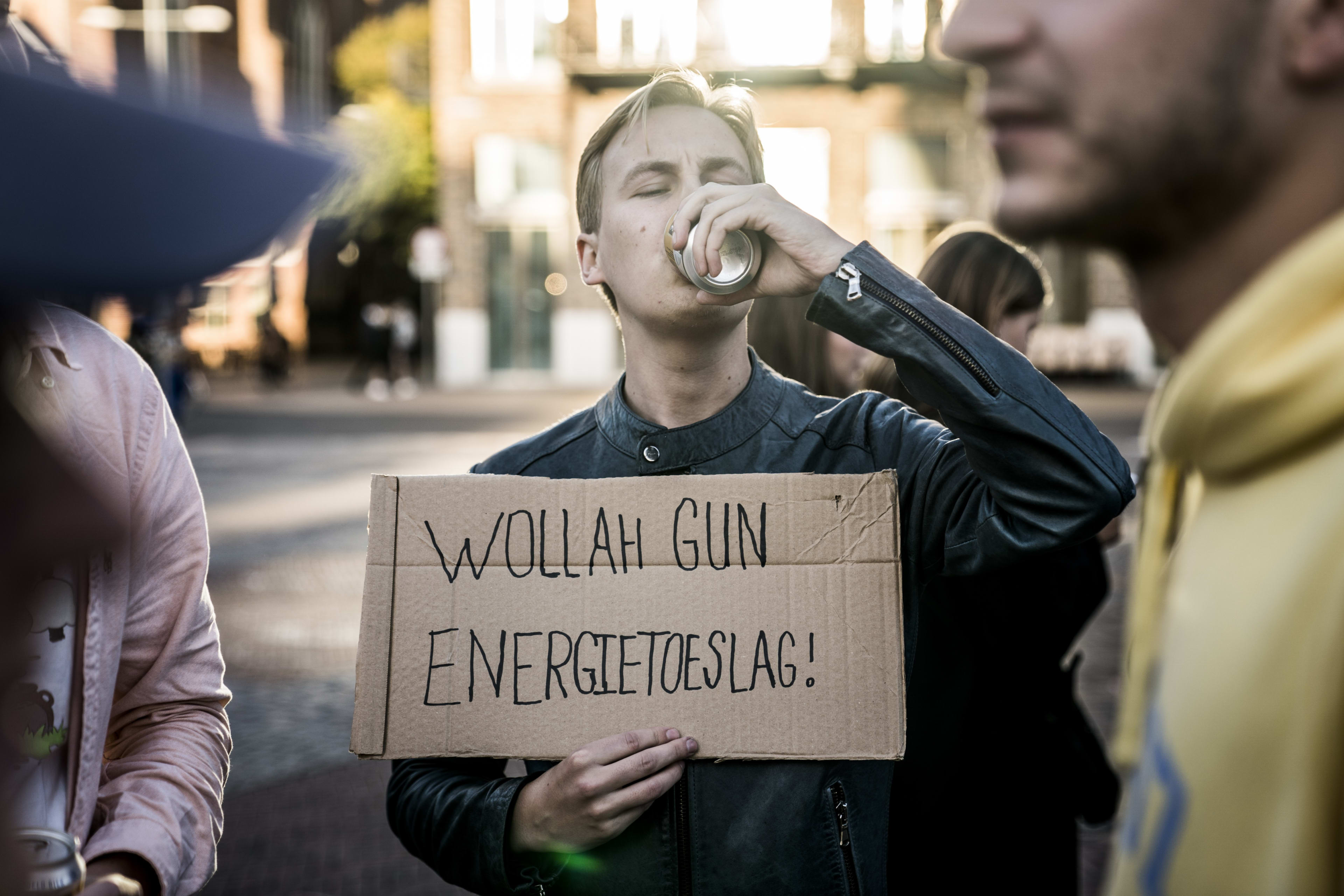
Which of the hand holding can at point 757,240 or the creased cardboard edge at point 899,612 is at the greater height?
the hand holding can at point 757,240

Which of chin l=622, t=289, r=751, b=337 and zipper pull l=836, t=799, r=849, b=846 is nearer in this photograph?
zipper pull l=836, t=799, r=849, b=846

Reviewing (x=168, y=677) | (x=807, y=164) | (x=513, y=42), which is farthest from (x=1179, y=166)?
(x=513, y=42)

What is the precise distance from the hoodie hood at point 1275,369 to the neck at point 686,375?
1.25 metres

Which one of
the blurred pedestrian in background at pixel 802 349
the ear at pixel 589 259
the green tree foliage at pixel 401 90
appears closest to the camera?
the ear at pixel 589 259

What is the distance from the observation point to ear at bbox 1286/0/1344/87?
752 mm

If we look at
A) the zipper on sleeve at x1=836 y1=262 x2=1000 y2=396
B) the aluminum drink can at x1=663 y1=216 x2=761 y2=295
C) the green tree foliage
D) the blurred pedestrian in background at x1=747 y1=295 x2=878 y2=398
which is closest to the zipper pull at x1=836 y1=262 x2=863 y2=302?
the zipper on sleeve at x1=836 y1=262 x2=1000 y2=396

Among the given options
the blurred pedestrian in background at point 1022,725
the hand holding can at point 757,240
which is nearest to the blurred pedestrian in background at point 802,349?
the blurred pedestrian in background at point 1022,725

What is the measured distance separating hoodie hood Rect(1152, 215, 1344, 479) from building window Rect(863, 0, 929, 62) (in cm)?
2616

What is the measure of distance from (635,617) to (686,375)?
47cm

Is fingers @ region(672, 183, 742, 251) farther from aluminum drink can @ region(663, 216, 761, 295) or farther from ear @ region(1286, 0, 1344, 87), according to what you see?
ear @ region(1286, 0, 1344, 87)

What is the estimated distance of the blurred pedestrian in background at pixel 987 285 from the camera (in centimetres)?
296

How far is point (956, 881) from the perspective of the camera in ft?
8.00

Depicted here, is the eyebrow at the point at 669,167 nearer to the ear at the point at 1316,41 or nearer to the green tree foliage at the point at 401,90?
the ear at the point at 1316,41

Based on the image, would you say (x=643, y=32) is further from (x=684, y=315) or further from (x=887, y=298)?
(x=887, y=298)
